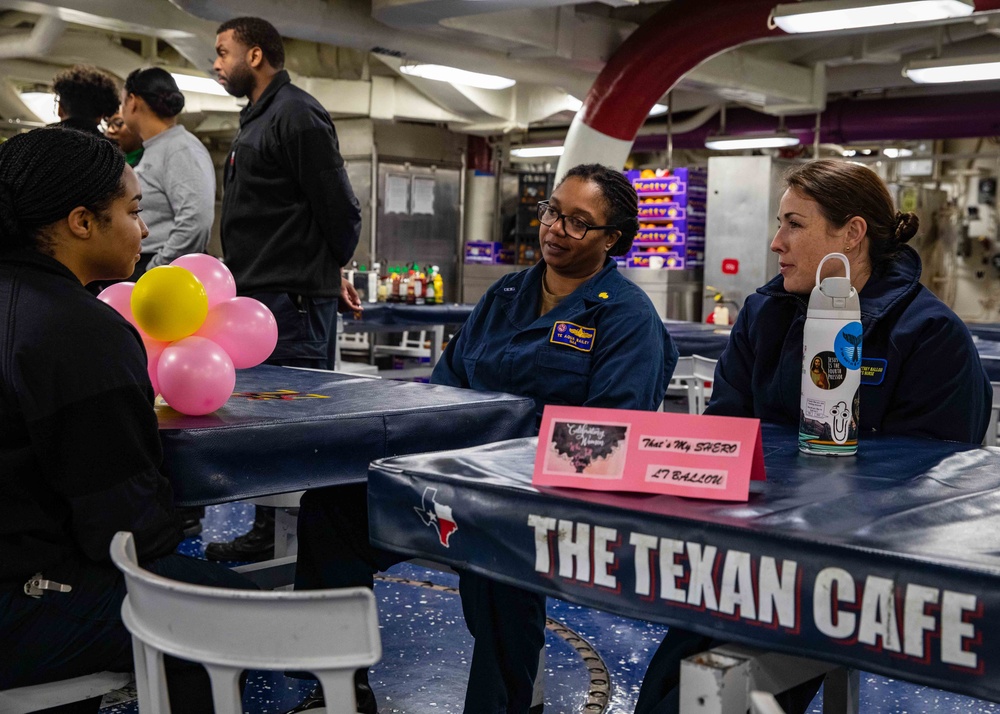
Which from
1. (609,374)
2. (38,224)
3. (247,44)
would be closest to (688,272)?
(247,44)

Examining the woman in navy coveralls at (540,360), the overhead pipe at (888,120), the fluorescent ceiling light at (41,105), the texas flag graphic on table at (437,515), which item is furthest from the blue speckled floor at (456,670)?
the fluorescent ceiling light at (41,105)

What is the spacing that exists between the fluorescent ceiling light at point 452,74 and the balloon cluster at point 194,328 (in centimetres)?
657

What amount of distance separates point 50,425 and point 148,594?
54cm

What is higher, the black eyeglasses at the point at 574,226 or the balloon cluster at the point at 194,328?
the black eyeglasses at the point at 574,226

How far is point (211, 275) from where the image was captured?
2453 mm

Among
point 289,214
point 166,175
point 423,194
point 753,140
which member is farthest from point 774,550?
point 423,194

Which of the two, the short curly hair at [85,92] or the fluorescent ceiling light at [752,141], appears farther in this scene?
the fluorescent ceiling light at [752,141]

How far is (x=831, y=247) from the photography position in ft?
6.71

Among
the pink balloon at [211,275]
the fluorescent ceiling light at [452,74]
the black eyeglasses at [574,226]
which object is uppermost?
the fluorescent ceiling light at [452,74]

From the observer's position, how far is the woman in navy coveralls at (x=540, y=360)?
6.33ft

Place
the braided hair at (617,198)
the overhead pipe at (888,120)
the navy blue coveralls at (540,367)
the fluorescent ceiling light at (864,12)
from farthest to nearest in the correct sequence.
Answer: the overhead pipe at (888,120) < the fluorescent ceiling light at (864,12) < the braided hair at (617,198) < the navy blue coveralls at (540,367)

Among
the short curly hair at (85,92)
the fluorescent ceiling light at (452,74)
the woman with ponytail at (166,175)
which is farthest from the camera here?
the fluorescent ceiling light at (452,74)

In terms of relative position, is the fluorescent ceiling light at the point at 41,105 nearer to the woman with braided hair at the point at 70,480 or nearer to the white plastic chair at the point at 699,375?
the white plastic chair at the point at 699,375

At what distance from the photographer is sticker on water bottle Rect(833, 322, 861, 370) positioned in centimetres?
153
